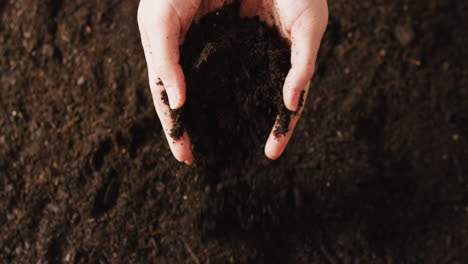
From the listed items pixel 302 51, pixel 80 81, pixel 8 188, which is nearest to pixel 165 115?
pixel 302 51

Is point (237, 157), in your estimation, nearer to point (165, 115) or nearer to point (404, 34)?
point (165, 115)

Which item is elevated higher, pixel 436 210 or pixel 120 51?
pixel 120 51

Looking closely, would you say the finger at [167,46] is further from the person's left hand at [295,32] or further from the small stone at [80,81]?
the small stone at [80,81]

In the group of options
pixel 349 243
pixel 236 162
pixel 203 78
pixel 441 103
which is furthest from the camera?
pixel 441 103

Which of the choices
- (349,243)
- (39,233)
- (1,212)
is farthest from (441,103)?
(1,212)

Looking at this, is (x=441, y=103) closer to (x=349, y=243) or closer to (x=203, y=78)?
(x=349, y=243)

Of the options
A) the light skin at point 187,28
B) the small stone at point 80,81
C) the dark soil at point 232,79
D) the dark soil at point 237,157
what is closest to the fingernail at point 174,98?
the light skin at point 187,28
